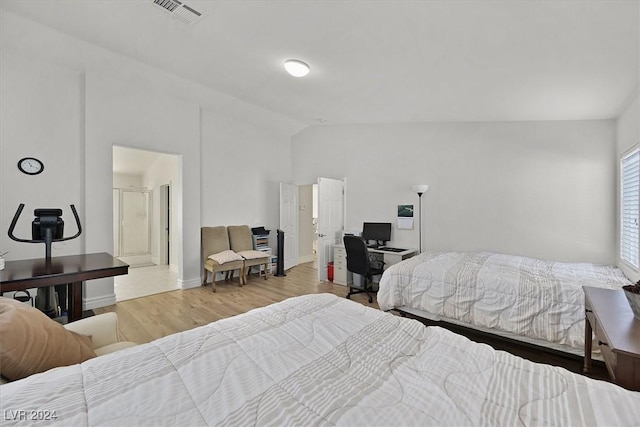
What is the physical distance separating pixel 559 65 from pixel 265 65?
3.02 meters

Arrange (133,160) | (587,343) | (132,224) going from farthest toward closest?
(132,224) < (133,160) < (587,343)

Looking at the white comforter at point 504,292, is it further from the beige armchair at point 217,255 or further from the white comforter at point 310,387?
the beige armchair at point 217,255

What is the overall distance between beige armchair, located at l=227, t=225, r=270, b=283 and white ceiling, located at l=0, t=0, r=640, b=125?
2554 mm

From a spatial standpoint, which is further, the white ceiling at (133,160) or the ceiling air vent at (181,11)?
the white ceiling at (133,160)

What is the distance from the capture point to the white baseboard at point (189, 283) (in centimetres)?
457

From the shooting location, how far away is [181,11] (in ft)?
8.19

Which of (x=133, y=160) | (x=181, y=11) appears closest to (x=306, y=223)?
(x=133, y=160)

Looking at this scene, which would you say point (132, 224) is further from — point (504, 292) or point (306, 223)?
point (504, 292)

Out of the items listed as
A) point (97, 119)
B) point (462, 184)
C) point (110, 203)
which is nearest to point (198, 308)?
point (110, 203)

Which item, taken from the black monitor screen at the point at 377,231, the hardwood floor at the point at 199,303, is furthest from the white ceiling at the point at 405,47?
the hardwood floor at the point at 199,303

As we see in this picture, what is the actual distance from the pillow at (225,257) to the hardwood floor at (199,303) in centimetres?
50

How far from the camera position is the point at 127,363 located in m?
0.97

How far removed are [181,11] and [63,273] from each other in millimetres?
2453

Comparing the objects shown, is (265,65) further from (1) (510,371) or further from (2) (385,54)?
(1) (510,371)
